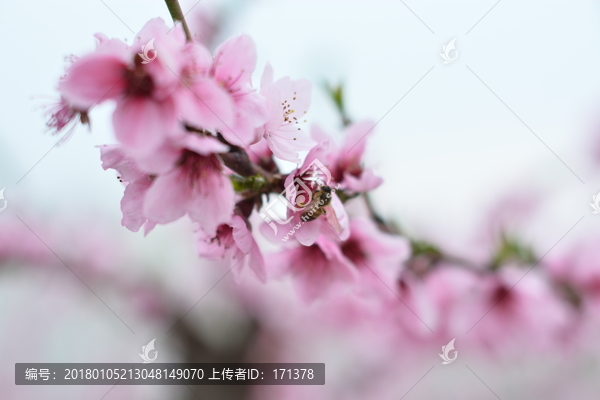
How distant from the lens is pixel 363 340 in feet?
4.01

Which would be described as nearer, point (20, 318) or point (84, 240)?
point (84, 240)

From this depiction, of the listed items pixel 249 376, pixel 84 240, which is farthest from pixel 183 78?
pixel 84 240

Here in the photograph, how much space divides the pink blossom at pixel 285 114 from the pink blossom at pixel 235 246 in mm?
101

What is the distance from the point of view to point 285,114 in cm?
47

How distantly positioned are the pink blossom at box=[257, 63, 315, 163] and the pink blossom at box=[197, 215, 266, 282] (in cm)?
10

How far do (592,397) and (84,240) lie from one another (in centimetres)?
184

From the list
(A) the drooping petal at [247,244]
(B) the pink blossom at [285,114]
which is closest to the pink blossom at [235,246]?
(A) the drooping petal at [247,244]

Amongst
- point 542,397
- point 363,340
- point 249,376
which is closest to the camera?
point 249,376

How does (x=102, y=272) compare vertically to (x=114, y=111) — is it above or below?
below

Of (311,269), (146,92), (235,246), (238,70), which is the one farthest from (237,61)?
(311,269)

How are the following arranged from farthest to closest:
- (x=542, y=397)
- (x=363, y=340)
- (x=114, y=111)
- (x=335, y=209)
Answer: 1. (x=542, y=397)
2. (x=363, y=340)
3. (x=335, y=209)
4. (x=114, y=111)

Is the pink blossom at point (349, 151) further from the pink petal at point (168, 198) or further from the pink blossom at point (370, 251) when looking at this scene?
the pink petal at point (168, 198)

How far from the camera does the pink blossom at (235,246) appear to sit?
0.45 metres

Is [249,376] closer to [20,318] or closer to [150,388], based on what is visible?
[150,388]
